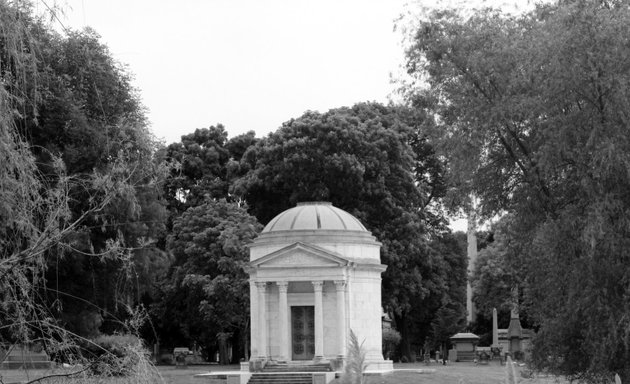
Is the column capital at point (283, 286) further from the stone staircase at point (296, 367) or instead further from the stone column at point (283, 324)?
the stone staircase at point (296, 367)

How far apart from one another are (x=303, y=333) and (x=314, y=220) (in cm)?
494

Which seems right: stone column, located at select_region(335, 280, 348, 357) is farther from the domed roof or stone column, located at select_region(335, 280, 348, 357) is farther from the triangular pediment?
the domed roof

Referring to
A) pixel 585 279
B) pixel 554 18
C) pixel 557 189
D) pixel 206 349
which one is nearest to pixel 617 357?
pixel 585 279

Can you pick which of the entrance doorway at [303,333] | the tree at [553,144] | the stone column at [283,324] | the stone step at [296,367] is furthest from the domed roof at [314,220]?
the tree at [553,144]

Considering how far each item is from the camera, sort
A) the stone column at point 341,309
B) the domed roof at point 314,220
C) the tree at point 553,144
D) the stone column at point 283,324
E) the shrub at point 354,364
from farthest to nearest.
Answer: the domed roof at point 314,220 → the stone column at point 283,324 → the stone column at point 341,309 → the tree at point 553,144 → the shrub at point 354,364

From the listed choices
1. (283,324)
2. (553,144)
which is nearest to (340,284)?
(283,324)

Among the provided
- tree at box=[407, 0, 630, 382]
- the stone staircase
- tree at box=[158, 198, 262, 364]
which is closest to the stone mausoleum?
the stone staircase

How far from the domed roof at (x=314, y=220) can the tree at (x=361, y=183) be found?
10169mm

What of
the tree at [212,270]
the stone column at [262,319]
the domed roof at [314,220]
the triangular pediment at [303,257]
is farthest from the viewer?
the tree at [212,270]

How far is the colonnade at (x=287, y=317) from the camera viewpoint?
4519 cm

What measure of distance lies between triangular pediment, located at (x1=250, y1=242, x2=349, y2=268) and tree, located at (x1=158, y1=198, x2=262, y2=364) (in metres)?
7.07

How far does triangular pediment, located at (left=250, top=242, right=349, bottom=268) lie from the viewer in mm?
45125

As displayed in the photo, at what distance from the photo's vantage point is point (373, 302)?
47375 mm

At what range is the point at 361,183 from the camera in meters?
58.8
